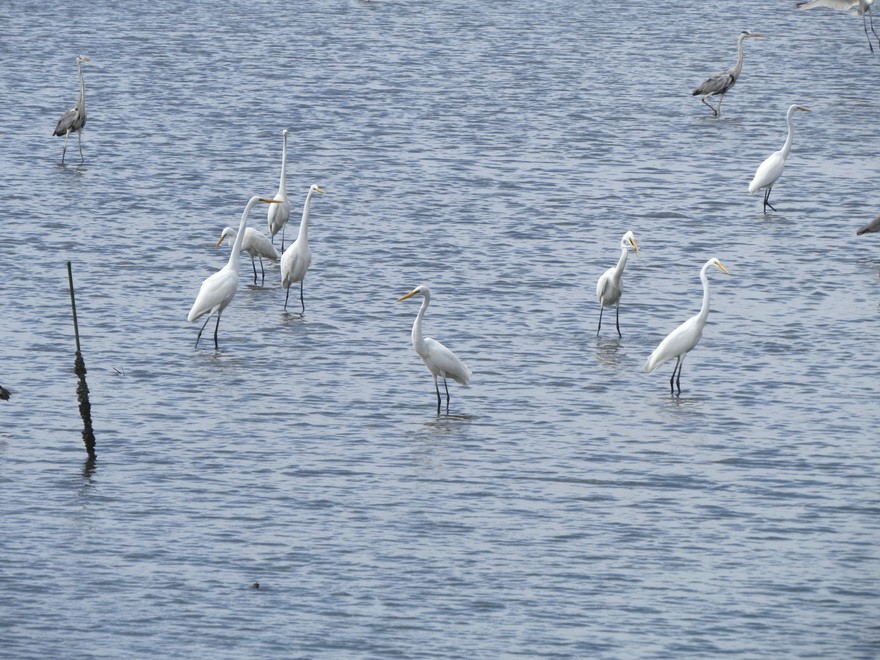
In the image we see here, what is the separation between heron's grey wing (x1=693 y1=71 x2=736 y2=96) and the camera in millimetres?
31984

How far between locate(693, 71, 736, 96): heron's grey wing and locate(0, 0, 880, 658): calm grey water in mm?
875

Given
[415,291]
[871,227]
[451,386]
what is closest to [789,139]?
[871,227]

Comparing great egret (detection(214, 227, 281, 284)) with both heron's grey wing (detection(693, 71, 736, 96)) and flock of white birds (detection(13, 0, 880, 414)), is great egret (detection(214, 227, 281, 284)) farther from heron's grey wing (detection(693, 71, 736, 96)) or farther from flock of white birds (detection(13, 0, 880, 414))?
heron's grey wing (detection(693, 71, 736, 96))

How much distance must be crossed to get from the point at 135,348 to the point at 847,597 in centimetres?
846

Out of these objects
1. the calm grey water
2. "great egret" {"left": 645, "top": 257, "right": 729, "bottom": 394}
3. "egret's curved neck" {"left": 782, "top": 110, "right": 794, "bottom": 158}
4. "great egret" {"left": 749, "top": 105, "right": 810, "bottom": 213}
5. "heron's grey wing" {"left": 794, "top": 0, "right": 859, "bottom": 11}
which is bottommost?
the calm grey water

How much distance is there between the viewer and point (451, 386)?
17.2m

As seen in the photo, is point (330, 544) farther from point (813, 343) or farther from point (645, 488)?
point (813, 343)

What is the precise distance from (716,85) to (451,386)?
16532 millimetres

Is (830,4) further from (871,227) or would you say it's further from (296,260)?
(296,260)

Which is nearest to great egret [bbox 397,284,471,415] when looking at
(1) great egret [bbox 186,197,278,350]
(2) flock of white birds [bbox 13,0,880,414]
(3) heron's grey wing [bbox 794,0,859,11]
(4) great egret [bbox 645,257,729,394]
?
(2) flock of white birds [bbox 13,0,880,414]

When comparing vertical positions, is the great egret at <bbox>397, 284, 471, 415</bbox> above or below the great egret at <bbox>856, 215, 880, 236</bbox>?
below

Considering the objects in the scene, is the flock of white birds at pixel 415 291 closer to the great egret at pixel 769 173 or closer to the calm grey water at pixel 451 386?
the calm grey water at pixel 451 386

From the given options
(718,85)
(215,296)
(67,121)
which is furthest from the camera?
(718,85)

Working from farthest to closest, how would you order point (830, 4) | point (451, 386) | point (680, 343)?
point (830, 4), point (451, 386), point (680, 343)
